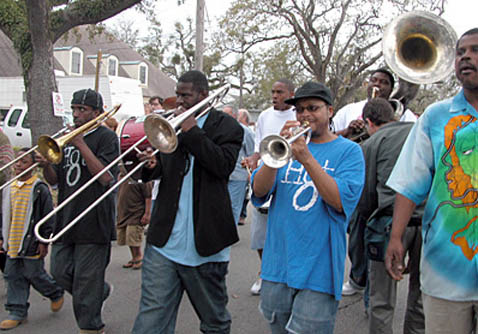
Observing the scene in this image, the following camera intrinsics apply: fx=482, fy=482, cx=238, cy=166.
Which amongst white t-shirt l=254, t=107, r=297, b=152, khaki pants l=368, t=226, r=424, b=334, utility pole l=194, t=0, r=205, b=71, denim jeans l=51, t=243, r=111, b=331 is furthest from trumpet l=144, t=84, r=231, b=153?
utility pole l=194, t=0, r=205, b=71

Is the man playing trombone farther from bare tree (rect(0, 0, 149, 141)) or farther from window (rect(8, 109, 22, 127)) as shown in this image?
window (rect(8, 109, 22, 127))

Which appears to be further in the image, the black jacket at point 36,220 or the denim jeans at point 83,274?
the black jacket at point 36,220

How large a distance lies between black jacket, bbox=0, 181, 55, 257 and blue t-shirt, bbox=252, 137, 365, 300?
240cm

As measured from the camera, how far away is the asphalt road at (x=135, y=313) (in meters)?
4.31

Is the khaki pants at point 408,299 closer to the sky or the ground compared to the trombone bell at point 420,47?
closer to the ground

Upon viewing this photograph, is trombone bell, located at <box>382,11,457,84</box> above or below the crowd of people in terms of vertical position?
above

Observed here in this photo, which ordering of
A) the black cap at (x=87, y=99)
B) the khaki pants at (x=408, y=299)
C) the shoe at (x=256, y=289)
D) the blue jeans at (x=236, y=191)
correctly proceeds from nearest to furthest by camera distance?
the khaki pants at (x=408, y=299), the black cap at (x=87, y=99), the shoe at (x=256, y=289), the blue jeans at (x=236, y=191)

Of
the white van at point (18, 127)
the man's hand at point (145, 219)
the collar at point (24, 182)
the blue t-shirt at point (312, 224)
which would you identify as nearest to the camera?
the blue t-shirt at point (312, 224)

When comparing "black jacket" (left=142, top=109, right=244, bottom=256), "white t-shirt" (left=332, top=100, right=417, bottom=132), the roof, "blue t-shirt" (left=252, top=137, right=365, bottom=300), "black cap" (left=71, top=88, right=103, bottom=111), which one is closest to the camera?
"blue t-shirt" (left=252, top=137, right=365, bottom=300)

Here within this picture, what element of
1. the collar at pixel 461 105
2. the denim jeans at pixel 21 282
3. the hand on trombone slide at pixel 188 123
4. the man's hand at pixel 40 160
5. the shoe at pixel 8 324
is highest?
the collar at pixel 461 105

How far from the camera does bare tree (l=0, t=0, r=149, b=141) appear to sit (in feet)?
32.6

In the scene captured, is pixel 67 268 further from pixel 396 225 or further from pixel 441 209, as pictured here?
pixel 441 209

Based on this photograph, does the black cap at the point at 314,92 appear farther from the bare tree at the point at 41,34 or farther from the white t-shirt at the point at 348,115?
the bare tree at the point at 41,34

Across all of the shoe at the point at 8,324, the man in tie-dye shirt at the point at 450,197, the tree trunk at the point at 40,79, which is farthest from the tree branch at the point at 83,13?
the man in tie-dye shirt at the point at 450,197
